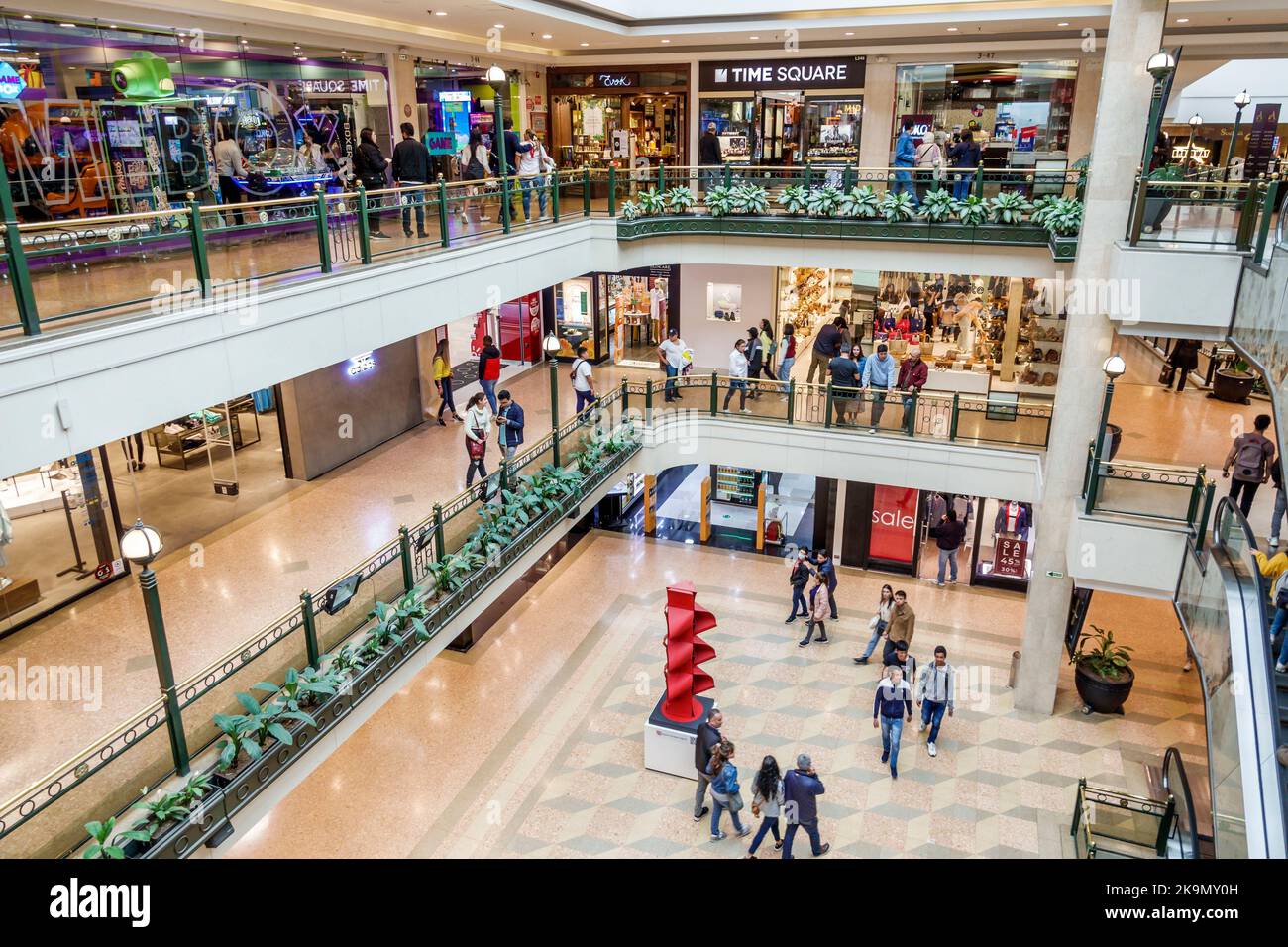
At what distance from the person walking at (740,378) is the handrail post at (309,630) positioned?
32.7ft

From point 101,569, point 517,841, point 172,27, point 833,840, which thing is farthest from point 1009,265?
point 101,569

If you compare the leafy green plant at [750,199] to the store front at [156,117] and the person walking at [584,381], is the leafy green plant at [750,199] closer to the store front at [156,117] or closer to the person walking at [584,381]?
the person walking at [584,381]

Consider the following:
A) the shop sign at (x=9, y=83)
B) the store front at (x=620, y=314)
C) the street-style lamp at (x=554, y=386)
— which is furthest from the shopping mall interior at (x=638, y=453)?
the store front at (x=620, y=314)

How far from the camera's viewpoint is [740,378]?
16375 mm

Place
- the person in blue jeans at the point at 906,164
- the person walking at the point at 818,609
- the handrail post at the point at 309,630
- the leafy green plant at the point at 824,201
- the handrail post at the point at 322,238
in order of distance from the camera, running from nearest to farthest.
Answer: the handrail post at the point at 309,630, the handrail post at the point at 322,238, the person walking at the point at 818,609, the person in blue jeans at the point at 906,164, the leafy green plant at the point at 824,201

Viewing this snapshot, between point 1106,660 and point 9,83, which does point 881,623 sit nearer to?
point 1106,660

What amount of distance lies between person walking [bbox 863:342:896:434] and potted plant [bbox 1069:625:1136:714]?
5.07 meters

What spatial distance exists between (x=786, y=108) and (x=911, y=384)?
8.33 metres

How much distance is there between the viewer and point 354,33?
14.4 metres

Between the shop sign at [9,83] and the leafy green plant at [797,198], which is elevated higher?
the shop sign at [9,83]

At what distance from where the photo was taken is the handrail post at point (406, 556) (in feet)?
31.3

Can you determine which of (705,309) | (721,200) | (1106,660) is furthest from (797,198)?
(1106,660)
